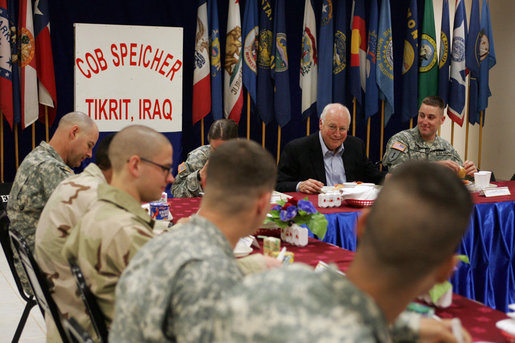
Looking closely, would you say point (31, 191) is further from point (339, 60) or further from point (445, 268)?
point (339, 60)

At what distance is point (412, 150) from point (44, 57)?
3.51 m

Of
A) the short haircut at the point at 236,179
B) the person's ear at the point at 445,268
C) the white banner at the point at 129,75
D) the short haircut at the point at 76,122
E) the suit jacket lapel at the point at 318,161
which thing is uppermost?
the white banner at the point at 129,75

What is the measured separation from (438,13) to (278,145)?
2.87 meters

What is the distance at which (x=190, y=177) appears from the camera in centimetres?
419

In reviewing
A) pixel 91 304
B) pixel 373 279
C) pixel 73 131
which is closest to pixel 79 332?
pixel 91 304

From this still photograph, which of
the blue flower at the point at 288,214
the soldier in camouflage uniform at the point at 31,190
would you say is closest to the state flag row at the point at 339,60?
the soldier in camouflage uniform at the point at 31,190

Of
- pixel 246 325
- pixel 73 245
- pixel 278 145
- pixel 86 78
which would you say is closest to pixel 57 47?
pixel 86 78

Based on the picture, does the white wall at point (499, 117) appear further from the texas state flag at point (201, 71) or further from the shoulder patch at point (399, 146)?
the texas state flag at point (201, 71)

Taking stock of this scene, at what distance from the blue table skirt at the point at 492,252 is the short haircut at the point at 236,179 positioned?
98.1 inches

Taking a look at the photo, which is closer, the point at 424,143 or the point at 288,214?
the point at 288,214

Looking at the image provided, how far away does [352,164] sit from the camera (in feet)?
15.4

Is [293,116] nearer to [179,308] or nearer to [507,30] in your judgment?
[507,30]

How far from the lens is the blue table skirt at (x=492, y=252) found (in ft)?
12.4

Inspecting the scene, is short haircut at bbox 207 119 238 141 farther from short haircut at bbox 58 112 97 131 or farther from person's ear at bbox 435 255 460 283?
person's ear at bbox 435 255 460 283
